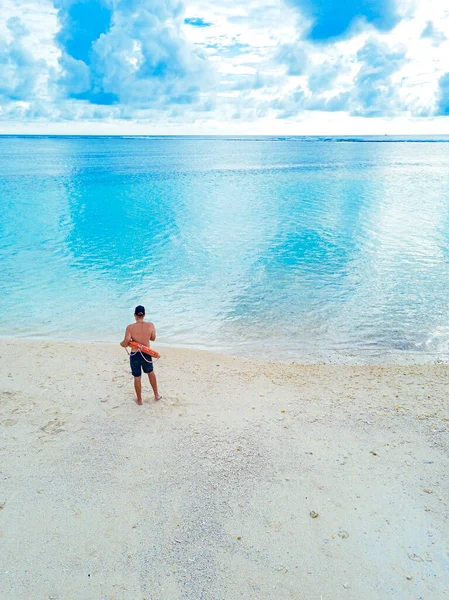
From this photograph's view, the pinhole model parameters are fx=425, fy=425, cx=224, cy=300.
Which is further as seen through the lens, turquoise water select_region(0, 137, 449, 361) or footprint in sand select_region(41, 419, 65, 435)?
turquoise water select_region(0, 137, 449, 361)

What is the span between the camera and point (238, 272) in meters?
20.0

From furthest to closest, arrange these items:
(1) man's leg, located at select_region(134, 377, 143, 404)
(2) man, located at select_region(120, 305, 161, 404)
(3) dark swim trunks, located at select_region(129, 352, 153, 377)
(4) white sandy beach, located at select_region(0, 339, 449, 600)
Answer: (1) man's leg, located at select_region(134, 377, 143, 404)
(3) dark swim trunks, located at select_region(129, 352, 153, 377)
(2) man, located at select_region(120, 305, 161, 404)
(4) white sandy beach, located at select_region(0, 339, 449, 600)

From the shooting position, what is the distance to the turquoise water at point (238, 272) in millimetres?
13578

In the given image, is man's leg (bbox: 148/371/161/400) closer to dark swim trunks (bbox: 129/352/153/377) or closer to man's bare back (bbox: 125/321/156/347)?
dark swim trunks (bbox: 129/352/153/377)

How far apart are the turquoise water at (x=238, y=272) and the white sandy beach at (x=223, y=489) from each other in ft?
11.8

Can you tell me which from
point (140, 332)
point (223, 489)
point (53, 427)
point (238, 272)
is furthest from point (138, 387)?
point (238, 272)

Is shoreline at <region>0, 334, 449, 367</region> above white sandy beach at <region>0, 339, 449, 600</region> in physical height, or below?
below

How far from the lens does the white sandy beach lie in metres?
5.04

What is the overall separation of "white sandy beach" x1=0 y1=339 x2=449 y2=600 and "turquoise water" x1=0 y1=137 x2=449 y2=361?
3.59 m

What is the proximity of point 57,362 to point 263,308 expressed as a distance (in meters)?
7.41

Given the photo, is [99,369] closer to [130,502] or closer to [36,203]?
[130,502]

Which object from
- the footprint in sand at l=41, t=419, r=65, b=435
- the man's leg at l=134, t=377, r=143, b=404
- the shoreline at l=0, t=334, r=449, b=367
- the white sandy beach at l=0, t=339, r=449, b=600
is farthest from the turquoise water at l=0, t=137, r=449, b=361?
the footprint in sand at l=41, t=419, r=65, b=435

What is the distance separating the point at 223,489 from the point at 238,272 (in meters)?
14.3

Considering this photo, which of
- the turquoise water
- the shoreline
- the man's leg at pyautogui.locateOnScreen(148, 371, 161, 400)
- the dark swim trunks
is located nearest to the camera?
the dark swim trunks
